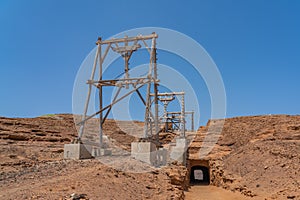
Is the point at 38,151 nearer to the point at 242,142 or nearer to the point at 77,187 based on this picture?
the point at 77,187

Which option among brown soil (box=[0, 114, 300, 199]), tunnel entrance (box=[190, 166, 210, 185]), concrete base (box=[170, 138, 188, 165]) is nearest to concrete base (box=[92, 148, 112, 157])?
brown soil (box=[0, 114, 300, 199])

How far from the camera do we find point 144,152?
13.9 m

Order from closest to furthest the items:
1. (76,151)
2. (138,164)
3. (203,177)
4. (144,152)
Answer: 1. (138,164)
2. (144,152)
3. (76,151)
4. (203,177)

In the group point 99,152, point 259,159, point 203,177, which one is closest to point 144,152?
point 99,152

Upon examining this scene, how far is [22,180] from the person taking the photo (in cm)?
965

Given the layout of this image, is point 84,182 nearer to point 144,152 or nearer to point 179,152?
point 144,152

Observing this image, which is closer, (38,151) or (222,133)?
(38,151)

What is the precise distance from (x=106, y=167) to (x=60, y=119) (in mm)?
34784

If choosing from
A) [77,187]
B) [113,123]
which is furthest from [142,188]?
[113,123]

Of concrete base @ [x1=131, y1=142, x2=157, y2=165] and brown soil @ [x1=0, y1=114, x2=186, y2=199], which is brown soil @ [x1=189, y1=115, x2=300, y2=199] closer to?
brown soil @ [x1=0, y1=114, x2=186, y2=199]

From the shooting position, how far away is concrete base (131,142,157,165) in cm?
1378

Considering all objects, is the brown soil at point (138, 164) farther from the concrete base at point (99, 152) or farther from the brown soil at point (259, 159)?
the concrete base at point (99, 152)

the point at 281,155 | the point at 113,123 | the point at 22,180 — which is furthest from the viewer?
the point at 113,123

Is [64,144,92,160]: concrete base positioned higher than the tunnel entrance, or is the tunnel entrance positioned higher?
[64,144,92,160]: concrete base
